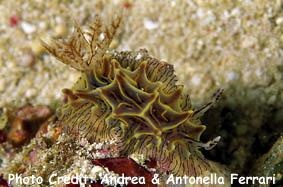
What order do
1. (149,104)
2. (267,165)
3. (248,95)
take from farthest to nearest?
(248,95) < (267,165) < (149,104)

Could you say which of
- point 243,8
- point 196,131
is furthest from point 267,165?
point 243,8

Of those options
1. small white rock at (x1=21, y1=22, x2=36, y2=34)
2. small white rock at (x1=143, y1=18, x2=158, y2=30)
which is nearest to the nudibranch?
small white rock at (x1=143, y1=18, x2=158, y2=30)

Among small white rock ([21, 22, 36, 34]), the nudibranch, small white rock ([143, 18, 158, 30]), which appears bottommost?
the nudibranch

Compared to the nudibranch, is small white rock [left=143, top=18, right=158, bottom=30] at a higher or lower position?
higher

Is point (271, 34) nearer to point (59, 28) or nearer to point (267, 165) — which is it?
point (267, 165)

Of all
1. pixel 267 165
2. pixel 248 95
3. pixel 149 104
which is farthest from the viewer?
pixel 248 95

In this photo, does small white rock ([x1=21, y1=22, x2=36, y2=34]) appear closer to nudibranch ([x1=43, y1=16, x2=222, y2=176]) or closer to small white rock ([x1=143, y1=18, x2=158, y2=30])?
small white rock ([x1=143, y1=18, x2=158, y2=30])

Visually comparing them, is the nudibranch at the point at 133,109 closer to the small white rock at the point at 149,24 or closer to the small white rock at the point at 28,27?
the small white rock at the point at 149,24

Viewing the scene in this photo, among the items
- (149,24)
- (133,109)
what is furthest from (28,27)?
(133,109)

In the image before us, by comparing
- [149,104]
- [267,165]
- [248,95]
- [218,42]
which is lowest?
[267,165]
